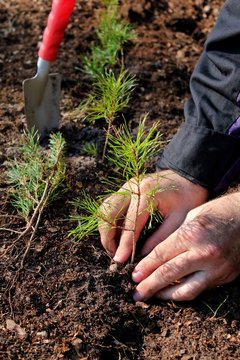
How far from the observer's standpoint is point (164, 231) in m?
1.97

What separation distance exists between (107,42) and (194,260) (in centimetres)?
132

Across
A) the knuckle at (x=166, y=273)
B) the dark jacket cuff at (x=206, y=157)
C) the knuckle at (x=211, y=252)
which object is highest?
the dark jacket cuff at (x=206, y=157)

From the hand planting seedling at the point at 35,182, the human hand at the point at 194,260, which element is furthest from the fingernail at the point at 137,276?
the hand planting seedling at the point at 35,182

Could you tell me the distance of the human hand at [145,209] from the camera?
192cm

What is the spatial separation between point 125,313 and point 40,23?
1715 millimetres

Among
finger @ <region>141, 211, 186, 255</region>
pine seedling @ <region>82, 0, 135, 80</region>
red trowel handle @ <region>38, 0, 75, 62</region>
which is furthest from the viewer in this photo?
pine seedling @ <region>82, 0, 135, 80</region>

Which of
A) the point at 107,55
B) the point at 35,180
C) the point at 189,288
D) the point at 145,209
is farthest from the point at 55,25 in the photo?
the point at 189,288

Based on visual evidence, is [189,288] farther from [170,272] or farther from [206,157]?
[206,157]

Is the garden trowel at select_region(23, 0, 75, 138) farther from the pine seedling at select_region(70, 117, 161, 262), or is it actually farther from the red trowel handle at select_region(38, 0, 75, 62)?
the pine seedling at select_region(70, 117, 161, 262)

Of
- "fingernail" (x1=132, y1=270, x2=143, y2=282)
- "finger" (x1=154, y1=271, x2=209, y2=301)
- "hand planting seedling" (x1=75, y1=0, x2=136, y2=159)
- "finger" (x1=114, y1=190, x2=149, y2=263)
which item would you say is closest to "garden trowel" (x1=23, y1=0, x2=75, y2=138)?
"hand planting seedling" (x1=75, y1=0, x2=136, y2=159)

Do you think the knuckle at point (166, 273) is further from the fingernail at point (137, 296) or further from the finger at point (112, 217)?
the finger at point (112, 217)

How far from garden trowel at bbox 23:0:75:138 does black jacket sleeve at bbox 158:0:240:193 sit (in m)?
0.54

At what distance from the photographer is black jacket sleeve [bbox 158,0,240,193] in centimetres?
203

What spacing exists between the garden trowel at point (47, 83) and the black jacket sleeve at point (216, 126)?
0.54 meters
